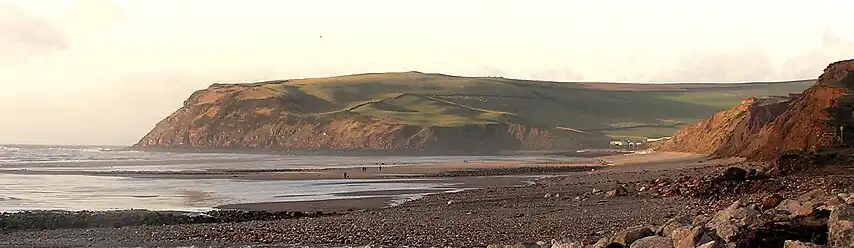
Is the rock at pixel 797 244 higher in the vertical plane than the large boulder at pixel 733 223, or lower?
lower

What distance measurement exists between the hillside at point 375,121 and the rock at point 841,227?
447ft

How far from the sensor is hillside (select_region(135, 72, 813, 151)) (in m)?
155

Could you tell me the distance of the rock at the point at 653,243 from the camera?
13523mm

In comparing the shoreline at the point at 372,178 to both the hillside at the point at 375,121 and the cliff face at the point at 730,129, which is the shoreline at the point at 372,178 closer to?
the cliff face at the point at 730,129

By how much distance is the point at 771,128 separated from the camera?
2018 inches

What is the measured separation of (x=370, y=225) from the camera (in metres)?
23.4

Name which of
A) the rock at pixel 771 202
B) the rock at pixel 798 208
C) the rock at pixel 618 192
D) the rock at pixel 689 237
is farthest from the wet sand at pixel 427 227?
the rock at pixel 689 237

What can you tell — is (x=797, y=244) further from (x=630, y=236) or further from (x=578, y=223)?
(x=578, y=223)

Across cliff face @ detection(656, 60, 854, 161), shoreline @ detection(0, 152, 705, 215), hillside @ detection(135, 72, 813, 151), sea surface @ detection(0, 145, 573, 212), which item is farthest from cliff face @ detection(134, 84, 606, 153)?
sea surface @ detection(0, 145, 573, 212)

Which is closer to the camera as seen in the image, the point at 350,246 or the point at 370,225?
the point at 350,246

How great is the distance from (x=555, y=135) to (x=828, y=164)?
125 m

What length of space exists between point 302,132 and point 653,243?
147288 millimetres

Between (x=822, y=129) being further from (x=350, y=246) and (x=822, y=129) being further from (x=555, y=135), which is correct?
(x=555, y=135)

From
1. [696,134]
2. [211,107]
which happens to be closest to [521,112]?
[211,107]
